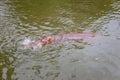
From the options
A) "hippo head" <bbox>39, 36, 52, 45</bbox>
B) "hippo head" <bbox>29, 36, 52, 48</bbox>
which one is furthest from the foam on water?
Result: "hippo head" <bbox>39, 36, 52, 45</bbox>

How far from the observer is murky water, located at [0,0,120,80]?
7.14 metres

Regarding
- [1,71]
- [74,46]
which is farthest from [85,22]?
[1,71]

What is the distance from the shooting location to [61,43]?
8.77 meters

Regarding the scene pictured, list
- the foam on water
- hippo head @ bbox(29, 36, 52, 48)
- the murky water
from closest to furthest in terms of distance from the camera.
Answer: the murky water < the foam on water < hippo head @ bbox(29, 36, 52, 48)

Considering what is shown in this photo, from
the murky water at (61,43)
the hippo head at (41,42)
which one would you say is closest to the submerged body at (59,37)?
the hippo head at (41,42)

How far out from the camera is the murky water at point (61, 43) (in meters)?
7.14

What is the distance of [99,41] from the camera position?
8867 millimetres

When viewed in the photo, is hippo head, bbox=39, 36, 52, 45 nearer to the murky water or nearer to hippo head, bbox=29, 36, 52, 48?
hippo head, bbox=29, 36, 52, 48

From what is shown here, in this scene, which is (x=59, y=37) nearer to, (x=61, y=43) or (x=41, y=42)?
(x=61, y=43)

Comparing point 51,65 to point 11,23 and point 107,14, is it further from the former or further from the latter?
point 107,14

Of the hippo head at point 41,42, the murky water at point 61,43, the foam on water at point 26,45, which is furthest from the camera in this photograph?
the hippo head at point 41,42

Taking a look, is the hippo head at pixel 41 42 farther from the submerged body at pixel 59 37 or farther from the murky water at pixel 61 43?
the murky water at pixel 61 43

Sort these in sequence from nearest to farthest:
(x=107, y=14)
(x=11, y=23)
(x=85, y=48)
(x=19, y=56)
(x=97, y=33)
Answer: (x=19, y=56)
(x=85, y=48)
(x=97, y=33)
(x=11, y=23)
(x=107, y=14)

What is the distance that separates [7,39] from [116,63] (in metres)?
3.85
